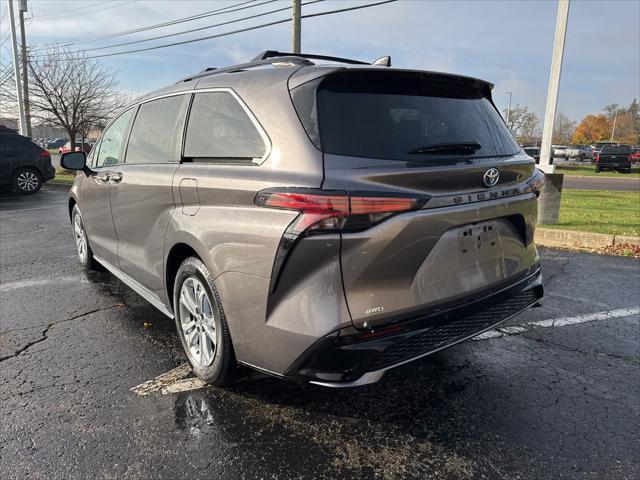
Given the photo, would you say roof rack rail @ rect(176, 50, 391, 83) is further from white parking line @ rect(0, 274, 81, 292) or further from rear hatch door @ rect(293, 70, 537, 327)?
white parking line @ rect(0, 274, 81, 292)

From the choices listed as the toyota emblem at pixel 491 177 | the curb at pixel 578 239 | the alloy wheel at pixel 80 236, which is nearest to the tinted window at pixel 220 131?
the toyota emblem at pixel 491 177

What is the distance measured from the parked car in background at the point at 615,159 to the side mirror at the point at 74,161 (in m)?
34.4

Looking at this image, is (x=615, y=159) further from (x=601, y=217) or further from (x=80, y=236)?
(x=80, y=236)

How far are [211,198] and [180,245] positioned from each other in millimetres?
497

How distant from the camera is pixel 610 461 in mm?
2311

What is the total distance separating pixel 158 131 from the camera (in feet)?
11.7

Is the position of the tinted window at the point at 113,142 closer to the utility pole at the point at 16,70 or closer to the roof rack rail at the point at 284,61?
the roof rack rail at the point at 284,61

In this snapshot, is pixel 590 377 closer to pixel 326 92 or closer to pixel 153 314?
pixel 326 92

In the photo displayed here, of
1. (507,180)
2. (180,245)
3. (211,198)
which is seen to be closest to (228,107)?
(211,198)

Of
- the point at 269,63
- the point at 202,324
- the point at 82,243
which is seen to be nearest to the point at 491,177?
the point at 269,63

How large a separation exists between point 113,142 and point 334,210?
3177 millimetres

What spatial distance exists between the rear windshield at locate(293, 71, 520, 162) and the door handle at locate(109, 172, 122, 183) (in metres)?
2.16

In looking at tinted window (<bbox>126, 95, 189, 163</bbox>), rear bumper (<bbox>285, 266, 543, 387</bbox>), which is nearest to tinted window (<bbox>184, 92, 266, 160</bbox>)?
tinted window (<bbox>126, 95, 189, 163</bbox>)

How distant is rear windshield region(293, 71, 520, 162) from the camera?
2.28 meters
